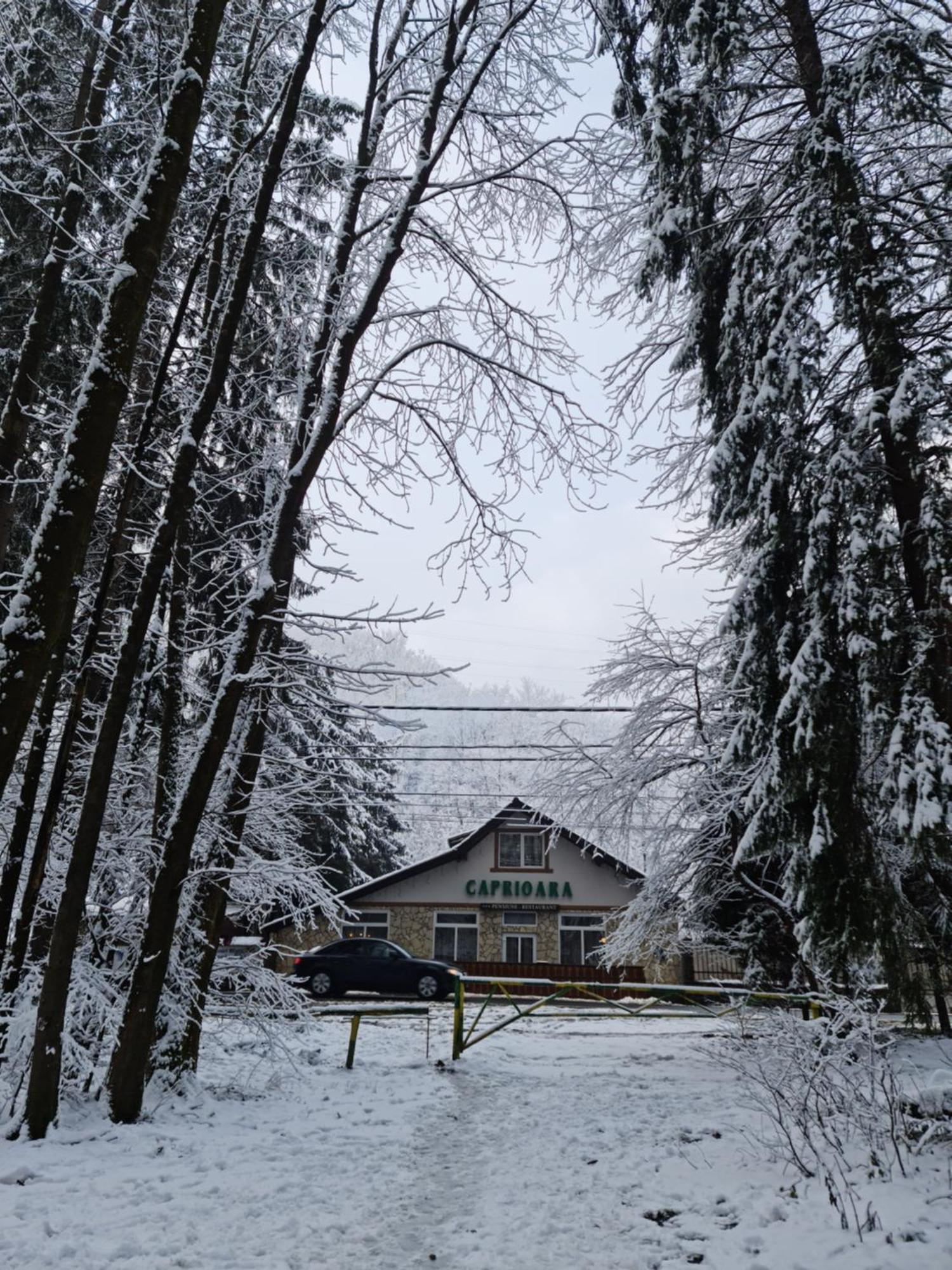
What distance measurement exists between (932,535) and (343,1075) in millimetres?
8362

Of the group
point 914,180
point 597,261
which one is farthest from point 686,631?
point 914,180

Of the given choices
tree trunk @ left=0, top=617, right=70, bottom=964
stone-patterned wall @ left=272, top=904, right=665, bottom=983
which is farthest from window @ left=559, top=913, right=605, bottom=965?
tree trunk @ left=0, top=617, right=70, bottom=964

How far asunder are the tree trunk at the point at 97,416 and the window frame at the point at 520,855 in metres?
25.8

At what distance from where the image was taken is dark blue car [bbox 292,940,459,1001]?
2223cm

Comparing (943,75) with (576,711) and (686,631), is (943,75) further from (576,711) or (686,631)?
(576,711)

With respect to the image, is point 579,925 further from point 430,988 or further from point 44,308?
point 44,308

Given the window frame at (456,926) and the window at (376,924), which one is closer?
the window frame at (456,926)

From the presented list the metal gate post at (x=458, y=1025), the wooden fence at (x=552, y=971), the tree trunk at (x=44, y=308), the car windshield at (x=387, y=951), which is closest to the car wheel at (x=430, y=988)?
the car windshield at (x=387, y=951)

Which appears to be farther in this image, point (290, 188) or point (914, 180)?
point (290, 188)

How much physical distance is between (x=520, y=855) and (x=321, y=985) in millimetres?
9127

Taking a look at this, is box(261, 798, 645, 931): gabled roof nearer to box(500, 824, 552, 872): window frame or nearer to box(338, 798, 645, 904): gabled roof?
box(338, 798, 645, 904): gabled roof

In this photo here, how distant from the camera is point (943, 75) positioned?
7047mm

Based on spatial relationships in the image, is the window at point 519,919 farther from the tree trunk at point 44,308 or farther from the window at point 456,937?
the tree trunk at point 44,308

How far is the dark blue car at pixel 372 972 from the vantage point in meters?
22.2
